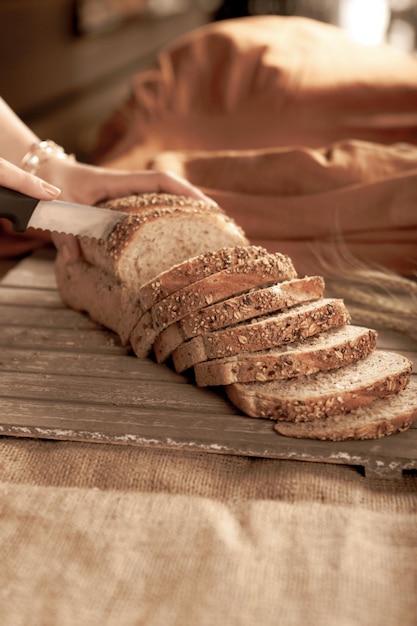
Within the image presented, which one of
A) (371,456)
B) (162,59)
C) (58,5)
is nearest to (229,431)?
(371,456)

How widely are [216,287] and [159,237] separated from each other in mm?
430

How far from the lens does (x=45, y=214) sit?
2418 mm

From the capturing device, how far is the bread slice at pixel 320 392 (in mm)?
1949

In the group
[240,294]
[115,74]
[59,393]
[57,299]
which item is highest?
[240,294]

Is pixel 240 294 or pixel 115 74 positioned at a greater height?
pixel 240 294

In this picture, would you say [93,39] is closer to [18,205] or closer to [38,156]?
[38,156]

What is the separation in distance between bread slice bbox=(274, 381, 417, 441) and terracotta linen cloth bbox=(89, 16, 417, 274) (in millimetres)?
1107

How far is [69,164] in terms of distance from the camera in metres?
2.86

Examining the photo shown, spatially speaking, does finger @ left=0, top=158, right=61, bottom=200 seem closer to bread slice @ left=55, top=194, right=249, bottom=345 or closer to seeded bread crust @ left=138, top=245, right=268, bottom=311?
bread slice @ left=55, top=194, right=249, bottom=345

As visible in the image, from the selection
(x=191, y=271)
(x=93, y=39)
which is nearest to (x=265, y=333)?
(x=191, y=271)

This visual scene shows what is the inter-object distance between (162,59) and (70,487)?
3.21 meters

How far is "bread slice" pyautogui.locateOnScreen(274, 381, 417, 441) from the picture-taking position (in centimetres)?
192

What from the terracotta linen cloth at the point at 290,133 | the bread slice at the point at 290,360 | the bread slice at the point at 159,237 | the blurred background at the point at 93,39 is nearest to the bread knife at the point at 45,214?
the bread slice at the point at 159,237

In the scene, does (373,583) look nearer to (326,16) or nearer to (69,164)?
(69,164)
